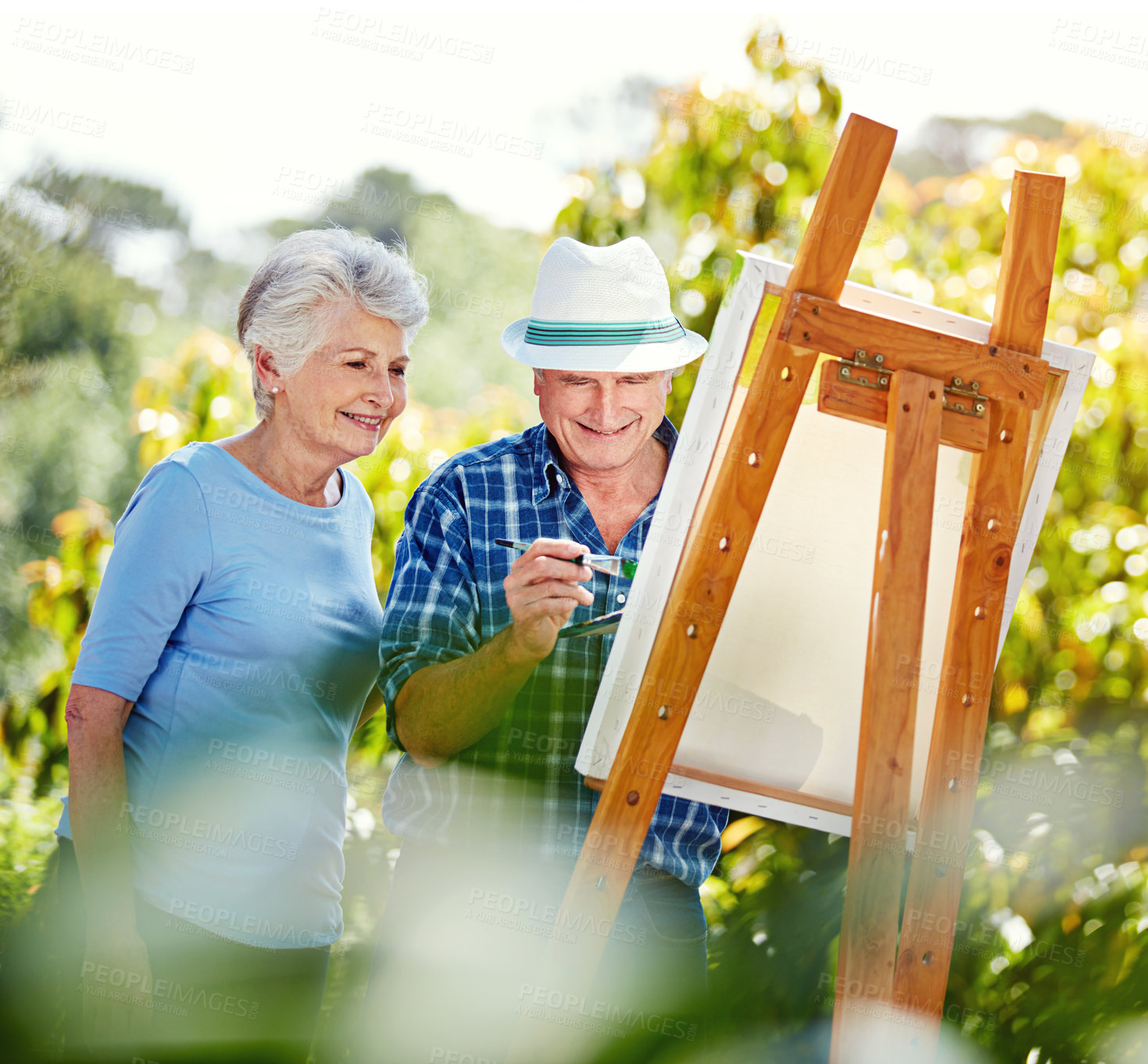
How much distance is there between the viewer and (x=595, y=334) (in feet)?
5.67

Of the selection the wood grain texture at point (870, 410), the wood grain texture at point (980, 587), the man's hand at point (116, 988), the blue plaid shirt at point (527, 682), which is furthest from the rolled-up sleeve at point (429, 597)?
the wood grain texture at point (980, 587)

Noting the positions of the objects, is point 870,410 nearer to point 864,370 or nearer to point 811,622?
point 864,370

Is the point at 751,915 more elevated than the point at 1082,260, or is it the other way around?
the point at 1082,260

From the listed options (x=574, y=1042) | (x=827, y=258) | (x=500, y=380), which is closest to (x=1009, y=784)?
(x=574, y=1042)

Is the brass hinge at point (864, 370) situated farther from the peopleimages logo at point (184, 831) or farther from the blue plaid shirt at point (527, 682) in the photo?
the peopleimages logo at point (184, 831)

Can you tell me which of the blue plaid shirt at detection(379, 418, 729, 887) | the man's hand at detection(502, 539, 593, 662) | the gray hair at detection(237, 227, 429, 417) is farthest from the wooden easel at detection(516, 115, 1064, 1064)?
the gray hair at detection(237, 227, 429, 417)

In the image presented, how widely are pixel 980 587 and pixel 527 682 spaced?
2.54 ft

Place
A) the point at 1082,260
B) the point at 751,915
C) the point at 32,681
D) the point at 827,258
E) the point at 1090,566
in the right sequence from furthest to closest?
the point at 32,681, the point at 1082,260, the point at 1090,566, the point at 751,915, the point at 827,258

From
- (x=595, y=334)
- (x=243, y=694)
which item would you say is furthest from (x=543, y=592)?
(x=243, y=694)

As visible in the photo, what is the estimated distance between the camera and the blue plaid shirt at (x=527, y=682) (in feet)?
5.64

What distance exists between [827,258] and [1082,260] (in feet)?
7.84

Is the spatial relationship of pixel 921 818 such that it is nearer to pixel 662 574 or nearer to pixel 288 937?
pixel 662 574

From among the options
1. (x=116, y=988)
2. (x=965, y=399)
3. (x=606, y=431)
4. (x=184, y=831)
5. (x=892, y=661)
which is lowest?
(x=116, y=988)

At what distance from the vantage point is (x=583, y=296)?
1764 millimetres
